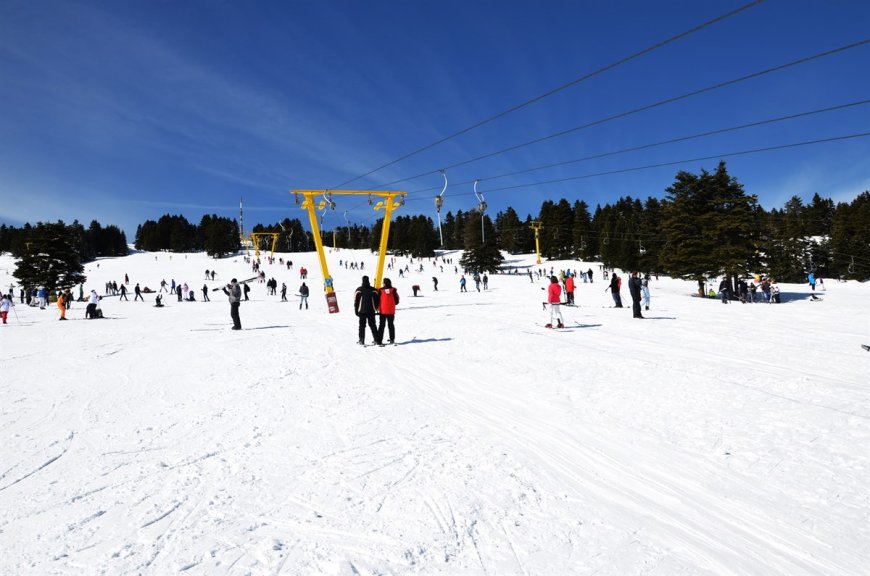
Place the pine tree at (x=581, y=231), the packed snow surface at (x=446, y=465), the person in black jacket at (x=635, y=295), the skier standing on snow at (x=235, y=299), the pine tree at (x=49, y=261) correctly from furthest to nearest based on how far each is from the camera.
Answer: the pine tree at (x=581, y=231) < the pine tree at (x=49, y=261) < the person in black jacket at (x=635, y=295) < the skier standing on snow at (x=235, y=299) < the packed snow surface at (x=446, y=465)

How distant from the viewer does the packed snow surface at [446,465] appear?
10.1 feet

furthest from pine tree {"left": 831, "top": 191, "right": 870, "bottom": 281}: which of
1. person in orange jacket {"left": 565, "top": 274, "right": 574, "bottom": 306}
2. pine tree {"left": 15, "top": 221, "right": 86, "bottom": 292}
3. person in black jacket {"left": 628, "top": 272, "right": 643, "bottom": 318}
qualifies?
pine tree {"left": 15, "top": 221, "right": 86, "bottom": 292}

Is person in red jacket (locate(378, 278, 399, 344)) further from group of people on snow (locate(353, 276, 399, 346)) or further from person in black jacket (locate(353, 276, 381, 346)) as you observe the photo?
person in black jacket (locate(353, 276, 381, 346))

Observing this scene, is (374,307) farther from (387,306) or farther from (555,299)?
(555,299)

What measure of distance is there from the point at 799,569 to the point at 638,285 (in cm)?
1509

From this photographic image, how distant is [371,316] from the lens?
37.9ft

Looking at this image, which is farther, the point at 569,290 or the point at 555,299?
the point at 569,290

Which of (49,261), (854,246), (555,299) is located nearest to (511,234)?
(854,246)

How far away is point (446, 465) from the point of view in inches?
173

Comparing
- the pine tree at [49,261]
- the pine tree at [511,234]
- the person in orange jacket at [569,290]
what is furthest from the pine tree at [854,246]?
the pine tree at [49,261]

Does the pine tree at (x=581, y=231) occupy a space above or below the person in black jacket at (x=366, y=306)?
above

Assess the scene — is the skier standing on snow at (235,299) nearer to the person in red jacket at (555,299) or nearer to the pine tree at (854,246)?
the person in red jacket at (555,299)

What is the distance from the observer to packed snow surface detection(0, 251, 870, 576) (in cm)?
308

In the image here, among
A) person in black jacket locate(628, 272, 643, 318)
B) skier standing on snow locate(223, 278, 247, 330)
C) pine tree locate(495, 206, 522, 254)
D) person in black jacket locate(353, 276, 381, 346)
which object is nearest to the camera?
person in black jacket locate(353, 276, 381, 346)
